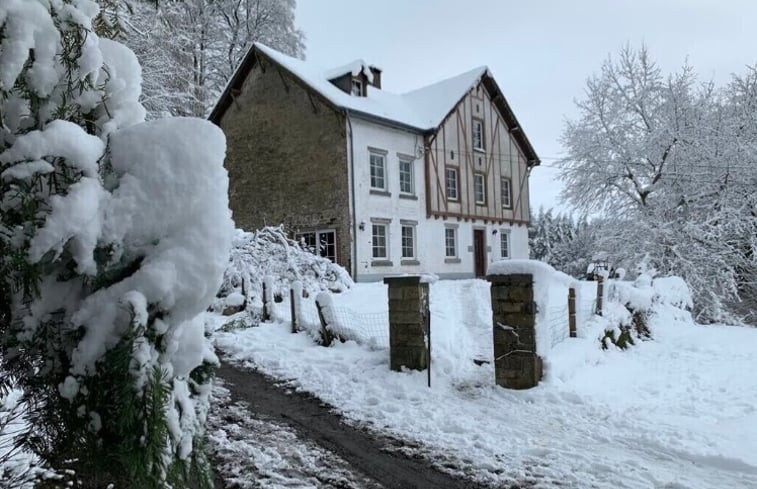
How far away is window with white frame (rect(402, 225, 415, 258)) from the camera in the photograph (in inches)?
753

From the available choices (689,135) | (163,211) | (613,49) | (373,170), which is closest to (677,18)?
(689,135)

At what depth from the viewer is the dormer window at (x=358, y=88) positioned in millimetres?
19059

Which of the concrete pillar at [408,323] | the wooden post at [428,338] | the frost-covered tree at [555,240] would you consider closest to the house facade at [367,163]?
the concrete pillar at [408,323]

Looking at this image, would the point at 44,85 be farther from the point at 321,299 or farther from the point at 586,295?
the point at 586,295

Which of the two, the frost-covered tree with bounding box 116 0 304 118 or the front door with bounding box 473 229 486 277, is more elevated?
the frost-covered tree with bounding box 116 0 304 118

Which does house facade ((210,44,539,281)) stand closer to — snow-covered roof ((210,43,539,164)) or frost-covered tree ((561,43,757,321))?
snow-covered roof ((210,43,539,164))

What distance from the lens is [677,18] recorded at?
50.2 ft

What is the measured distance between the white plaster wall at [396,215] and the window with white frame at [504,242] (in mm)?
2426

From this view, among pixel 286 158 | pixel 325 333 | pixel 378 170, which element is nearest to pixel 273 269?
pixel 325 333

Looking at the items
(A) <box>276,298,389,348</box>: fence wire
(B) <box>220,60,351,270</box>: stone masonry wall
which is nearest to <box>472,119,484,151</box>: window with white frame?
(B) <box>220,60,351,270</box>: stone masonry wall

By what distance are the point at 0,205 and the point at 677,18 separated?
18.5 metres

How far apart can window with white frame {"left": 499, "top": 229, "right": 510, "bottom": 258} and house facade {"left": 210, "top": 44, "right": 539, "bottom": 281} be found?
31 centimetres

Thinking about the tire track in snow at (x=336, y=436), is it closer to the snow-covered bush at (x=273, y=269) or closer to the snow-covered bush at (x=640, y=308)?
the snow-covered bush at (x=640, y=308)

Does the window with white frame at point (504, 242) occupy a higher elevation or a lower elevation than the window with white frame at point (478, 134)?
lower
